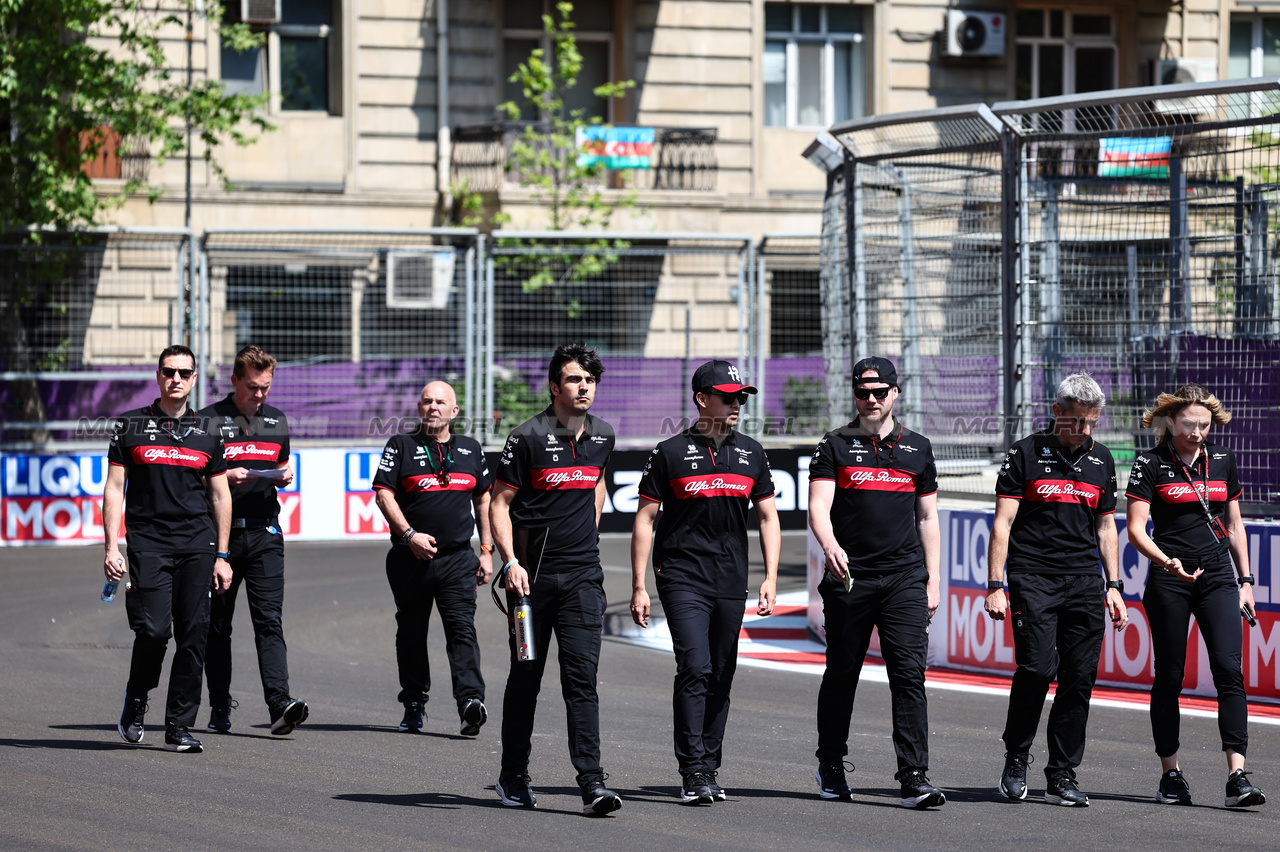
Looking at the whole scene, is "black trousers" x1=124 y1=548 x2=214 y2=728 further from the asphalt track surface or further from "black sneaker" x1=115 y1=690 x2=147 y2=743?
the asphalt track surface

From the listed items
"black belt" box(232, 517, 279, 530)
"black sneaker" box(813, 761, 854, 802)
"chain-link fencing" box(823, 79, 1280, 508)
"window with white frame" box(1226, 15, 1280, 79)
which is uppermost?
"window with white frame" box(1226, 15, 1280, 79)

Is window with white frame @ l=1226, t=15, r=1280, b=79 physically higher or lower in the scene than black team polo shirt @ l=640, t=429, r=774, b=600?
higher

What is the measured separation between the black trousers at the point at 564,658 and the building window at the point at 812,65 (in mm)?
21418

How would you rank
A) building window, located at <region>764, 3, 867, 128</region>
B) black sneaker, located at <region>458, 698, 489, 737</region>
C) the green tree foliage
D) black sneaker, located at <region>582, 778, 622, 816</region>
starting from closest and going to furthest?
black sneaker, located at <region>582, 778, 622, 816</region> → black sneaker, located at <region>458, 698, 489, 737</region> → the green tree foliage → building window, located at <region>764, 3, 867, 128</region>

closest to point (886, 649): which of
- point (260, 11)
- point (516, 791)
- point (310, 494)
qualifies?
point (516, 791)

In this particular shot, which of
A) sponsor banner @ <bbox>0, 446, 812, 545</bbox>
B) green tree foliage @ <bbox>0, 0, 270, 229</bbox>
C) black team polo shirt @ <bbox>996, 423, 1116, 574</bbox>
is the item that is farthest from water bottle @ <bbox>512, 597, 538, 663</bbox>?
green tree foliage @ <bbox>0, 0, 270, 229</bbox>

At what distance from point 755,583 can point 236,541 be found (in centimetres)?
760

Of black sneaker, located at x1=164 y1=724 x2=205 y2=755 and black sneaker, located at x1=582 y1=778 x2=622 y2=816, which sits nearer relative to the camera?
black sneaker, located at x1=582 y1=778 x2=622 y2=816

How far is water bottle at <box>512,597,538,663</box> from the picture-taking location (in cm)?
677

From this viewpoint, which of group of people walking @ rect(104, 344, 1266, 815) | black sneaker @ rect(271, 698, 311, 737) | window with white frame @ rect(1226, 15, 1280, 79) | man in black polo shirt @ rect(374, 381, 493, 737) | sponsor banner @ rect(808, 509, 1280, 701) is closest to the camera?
group of people walking @ rect(104, 344, 1266, 815)

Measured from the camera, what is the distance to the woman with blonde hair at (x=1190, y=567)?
23.4 ft

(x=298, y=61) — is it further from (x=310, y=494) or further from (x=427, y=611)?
(x=427, y=611)

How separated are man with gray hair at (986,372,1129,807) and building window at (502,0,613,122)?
2012 cm

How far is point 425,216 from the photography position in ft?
84.7
